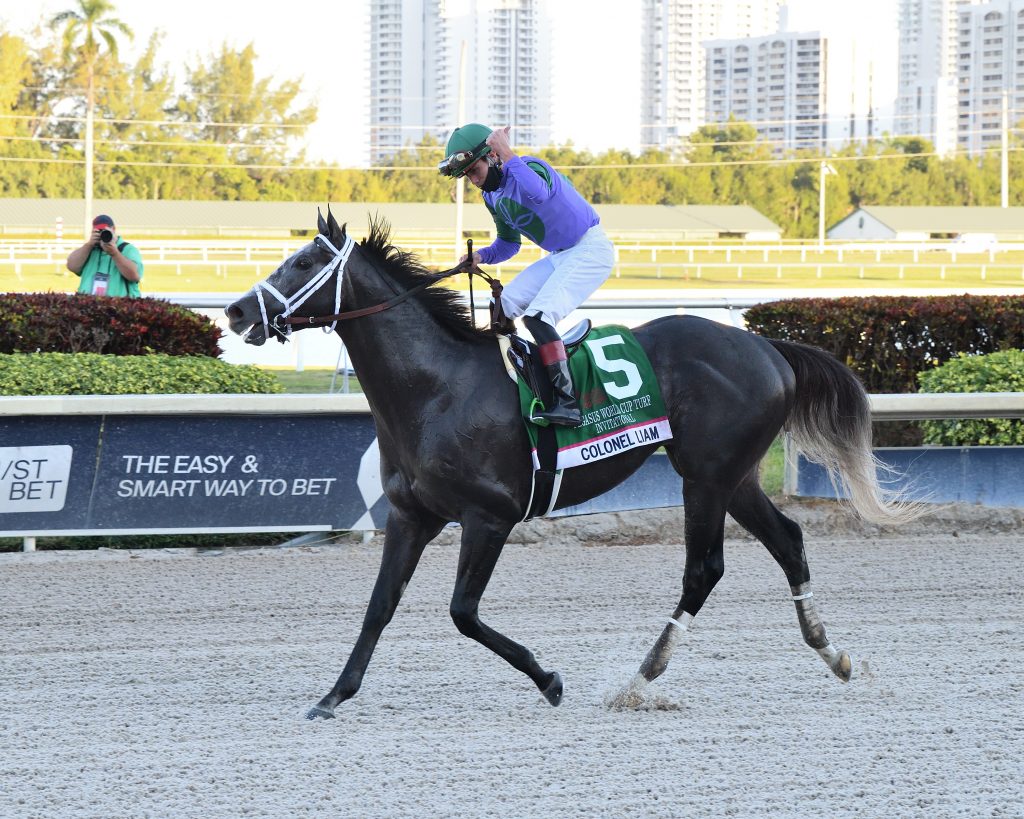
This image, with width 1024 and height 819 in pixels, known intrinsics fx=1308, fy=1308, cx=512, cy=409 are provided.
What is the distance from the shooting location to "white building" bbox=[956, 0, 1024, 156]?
423ft

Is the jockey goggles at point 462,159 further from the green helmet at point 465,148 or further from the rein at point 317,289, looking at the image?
the rein at point 317,289

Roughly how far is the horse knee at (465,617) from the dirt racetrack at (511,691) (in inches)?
10.1

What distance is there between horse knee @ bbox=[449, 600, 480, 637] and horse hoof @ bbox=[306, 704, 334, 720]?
47cm

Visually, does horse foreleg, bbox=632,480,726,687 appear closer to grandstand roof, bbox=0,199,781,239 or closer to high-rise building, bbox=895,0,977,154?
grandstand roof, bbox=0,199,781,239

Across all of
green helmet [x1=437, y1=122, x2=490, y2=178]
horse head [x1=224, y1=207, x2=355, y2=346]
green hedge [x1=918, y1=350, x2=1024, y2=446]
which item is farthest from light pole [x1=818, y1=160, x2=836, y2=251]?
horse head [x1=224, y1=207, x2=355, y2=346]

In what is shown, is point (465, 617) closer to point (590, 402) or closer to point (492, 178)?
point (590, 402)

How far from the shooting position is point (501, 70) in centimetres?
11200

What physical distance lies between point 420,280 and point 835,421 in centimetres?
169

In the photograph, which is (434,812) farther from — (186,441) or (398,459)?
(186,441)

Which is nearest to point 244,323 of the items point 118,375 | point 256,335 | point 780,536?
point 256,335

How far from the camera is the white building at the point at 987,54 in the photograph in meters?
129

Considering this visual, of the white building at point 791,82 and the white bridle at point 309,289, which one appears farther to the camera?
the white building at point 791,82

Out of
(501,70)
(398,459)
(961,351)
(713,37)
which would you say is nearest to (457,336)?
(398,459)

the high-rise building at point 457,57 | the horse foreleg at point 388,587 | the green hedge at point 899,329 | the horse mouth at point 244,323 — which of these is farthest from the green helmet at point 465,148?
the high-rise building at point 457,57
